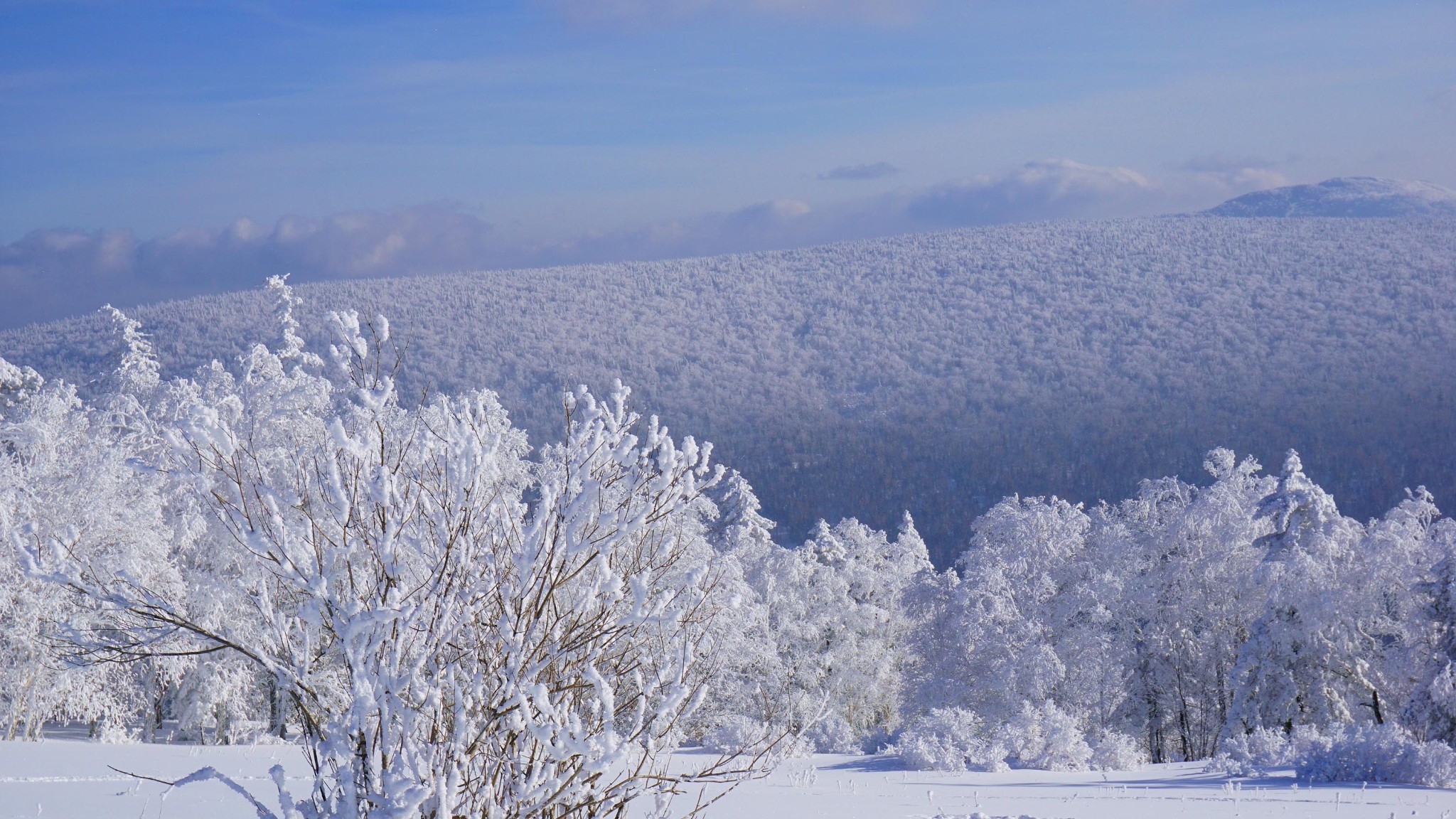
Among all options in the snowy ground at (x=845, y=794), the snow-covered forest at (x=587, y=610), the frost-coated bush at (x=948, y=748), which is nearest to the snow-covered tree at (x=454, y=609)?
the snow-covered forest at (x=587, y=610)

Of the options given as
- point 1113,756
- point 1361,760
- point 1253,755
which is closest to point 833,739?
point 1113,756

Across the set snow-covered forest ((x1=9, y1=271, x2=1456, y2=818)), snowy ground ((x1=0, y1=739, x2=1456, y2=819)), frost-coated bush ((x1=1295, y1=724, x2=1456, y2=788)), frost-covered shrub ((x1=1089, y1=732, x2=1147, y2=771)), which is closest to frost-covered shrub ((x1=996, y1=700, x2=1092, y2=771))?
snow-covered forest ((x1=9, y1=271, x2=1456, y2=818))

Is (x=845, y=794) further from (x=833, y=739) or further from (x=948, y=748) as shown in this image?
(x=833, y=739)

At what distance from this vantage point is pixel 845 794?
37.0 feet

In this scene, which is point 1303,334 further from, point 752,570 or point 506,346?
point 752,570

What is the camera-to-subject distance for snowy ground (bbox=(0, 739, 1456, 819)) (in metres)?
7.99

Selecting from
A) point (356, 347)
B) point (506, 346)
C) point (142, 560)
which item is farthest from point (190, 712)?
point (506, 346)

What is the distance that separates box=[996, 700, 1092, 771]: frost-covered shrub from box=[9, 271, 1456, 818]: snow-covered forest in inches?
2.2

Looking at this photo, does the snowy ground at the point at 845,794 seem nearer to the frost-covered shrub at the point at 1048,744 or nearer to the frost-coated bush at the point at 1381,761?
the frost-coated bush at the point at 1381,761

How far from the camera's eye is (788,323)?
16675 cm

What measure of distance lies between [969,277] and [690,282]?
146 feet

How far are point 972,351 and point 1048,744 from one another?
13775 centimetres

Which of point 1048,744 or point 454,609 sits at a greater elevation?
point 454,609

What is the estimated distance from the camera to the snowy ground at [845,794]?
7992 millimetres
